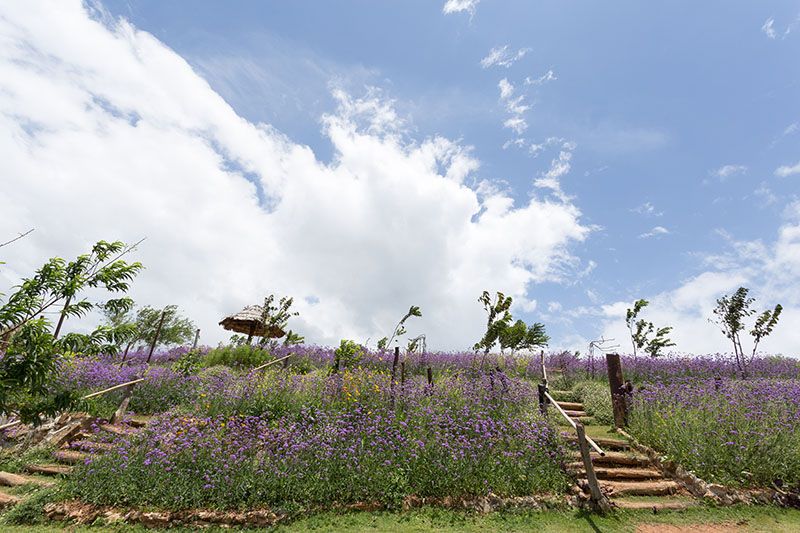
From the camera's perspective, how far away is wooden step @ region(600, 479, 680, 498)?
22.9ft

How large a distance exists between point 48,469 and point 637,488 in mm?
11138

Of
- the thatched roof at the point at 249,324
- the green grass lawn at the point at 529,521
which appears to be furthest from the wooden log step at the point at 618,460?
the thatched roof at the point at 249,324

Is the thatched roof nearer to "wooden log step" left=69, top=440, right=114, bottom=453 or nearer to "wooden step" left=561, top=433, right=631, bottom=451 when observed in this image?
"wooden log step" left=69, top=440, right=114, bottom=453

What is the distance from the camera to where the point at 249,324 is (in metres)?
19.5

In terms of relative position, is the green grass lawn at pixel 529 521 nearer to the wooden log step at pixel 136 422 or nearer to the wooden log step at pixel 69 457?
the wooden log step at pixel 69 457

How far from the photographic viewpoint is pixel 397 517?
19.5 feet

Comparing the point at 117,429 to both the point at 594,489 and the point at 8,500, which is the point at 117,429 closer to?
the point at 8,500

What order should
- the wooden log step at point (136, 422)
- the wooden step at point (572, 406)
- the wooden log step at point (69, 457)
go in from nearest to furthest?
the wooden log step at point (69, 457) → the wooden log step at point (136, 422) → the wooden step at point (572, 406)

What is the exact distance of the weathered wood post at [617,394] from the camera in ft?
32.9

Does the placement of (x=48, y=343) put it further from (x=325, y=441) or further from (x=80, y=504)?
(x=325, y=441)

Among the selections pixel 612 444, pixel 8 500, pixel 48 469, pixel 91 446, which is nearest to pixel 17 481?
pixel 48 469

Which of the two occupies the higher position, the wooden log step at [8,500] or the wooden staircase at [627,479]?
the wooden staircase at [627,479]

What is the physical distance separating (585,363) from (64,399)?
18.3 m

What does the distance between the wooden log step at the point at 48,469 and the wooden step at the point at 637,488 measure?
9986mm
